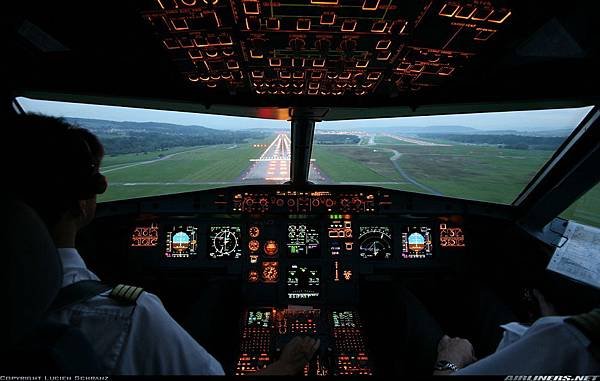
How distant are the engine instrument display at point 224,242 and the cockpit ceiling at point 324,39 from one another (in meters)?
1.46

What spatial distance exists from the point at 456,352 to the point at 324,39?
174 centimetres

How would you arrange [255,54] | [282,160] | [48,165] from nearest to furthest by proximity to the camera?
[48,165]
[255,54]
[282,160]

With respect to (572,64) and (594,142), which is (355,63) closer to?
(572,64)

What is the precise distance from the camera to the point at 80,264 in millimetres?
890

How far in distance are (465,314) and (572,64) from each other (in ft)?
7.15

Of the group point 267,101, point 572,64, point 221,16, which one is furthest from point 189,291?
point 572,64

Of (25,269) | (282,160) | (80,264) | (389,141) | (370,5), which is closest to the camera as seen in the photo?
(25,269)

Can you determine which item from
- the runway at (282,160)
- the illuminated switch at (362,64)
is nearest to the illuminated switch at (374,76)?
the illuminated switch at (362,64)

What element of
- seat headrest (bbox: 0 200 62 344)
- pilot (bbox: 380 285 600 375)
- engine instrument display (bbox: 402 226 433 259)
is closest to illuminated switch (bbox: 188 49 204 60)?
seat headrest (bbox: 0 200 62 344)

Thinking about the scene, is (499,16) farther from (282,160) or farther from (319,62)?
(282,160)

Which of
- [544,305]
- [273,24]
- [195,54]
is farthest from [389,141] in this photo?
[273,24]

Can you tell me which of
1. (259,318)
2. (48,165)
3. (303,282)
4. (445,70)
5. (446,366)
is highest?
(445,70)

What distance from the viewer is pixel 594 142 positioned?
2.41 meters

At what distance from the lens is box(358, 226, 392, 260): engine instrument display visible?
136 inches
